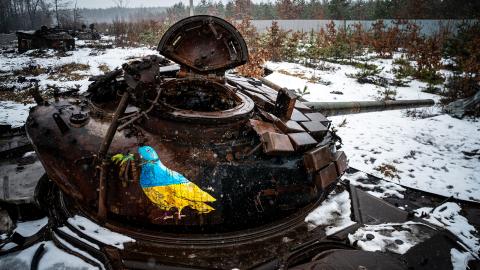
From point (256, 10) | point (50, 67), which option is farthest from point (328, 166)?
point (256, 10)

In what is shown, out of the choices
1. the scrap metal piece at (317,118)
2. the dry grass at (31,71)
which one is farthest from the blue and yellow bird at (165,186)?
the dry grass at (31,71)

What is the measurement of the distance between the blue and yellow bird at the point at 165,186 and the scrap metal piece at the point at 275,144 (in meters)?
0.78

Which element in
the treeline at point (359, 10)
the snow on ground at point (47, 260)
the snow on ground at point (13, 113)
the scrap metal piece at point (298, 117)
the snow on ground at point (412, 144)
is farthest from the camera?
the treeline at point (359, 10)

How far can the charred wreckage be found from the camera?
2.79m

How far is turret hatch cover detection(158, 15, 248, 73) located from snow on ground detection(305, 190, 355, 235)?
6.91ft

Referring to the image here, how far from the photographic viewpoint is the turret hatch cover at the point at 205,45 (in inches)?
149

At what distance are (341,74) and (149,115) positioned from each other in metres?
15.6

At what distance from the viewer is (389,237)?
3379 mm

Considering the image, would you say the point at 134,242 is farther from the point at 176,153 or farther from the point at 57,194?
the point at 57,194

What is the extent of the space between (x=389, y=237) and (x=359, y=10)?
43854mm

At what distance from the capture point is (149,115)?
3146 millimetres

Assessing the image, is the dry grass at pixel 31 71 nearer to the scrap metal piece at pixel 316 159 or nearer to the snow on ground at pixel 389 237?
the scrap metal piece at pixel 316 159

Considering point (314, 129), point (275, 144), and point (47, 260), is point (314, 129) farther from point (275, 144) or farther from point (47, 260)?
point (47, 260)

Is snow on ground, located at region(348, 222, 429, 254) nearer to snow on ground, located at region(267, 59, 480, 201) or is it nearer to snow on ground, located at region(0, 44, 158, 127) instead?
snow on ground, located at region(267, 59, 480, 201)
